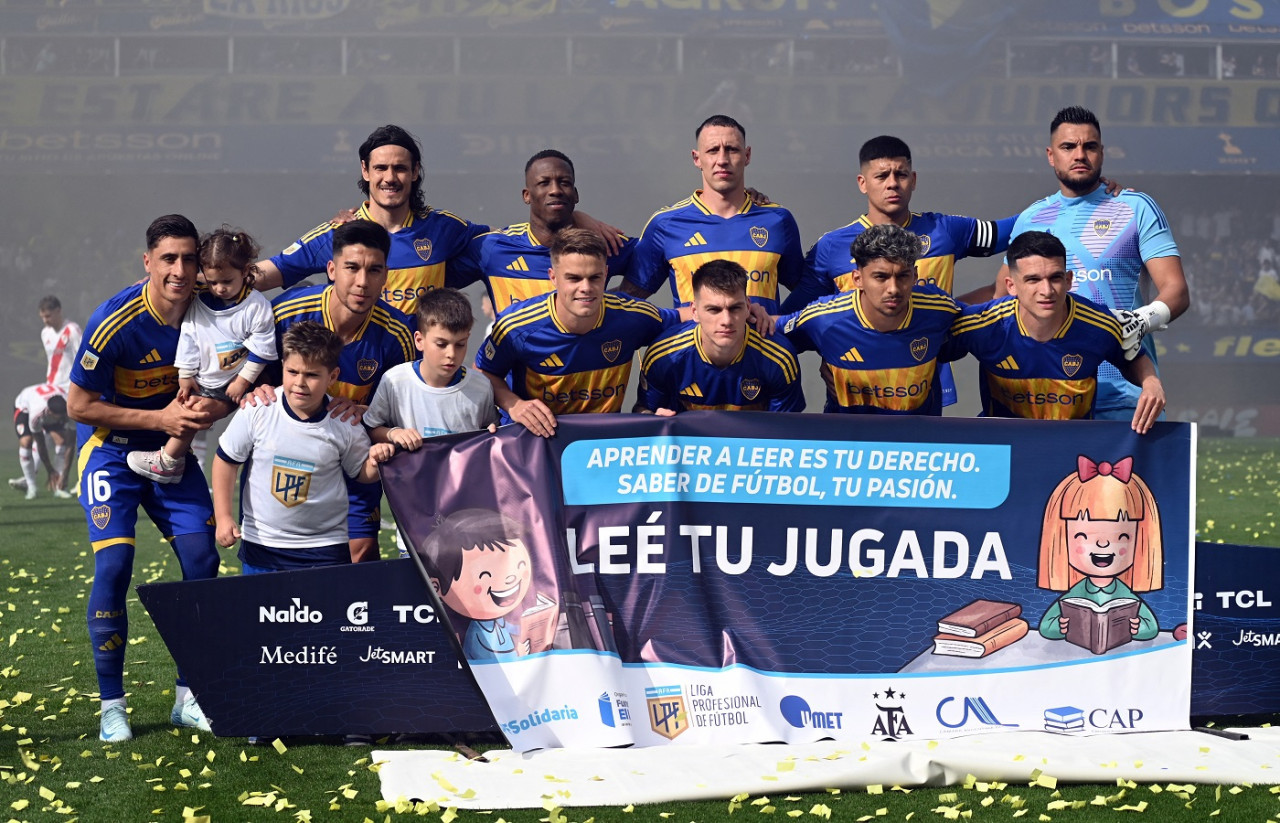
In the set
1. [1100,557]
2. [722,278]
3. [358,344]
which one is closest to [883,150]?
[722,278]

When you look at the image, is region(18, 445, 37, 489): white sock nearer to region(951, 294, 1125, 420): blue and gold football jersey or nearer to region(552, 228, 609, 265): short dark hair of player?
region(552, 228, 609, 265): short dark hair of player

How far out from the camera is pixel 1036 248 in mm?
4820

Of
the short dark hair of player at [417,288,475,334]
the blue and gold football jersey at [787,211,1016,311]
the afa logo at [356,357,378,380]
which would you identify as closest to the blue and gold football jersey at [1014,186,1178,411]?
the blue and gold football jersey at [787,211,1016,311]

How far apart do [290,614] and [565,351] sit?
4.52 feet

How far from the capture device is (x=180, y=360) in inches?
189

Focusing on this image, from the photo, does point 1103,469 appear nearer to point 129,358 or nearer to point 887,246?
point 887,246

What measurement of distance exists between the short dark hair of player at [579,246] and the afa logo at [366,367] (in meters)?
0.80

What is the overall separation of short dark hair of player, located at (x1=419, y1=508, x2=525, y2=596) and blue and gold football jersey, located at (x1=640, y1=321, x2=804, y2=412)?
0.82 metres

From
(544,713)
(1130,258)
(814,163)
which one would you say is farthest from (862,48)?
(544,713)

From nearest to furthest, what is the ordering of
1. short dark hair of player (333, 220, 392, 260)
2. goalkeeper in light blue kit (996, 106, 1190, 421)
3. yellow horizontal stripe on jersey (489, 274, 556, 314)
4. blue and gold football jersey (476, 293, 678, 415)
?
short dark hair of player (333, 220, 392, 260) < blue and gold football jersey (476, 293, 678, 415) < goalkeeper in light blue kit (996, 106, 1190, 421) < yellow horizontal stripe on jersey (489, 274, 556, 314)

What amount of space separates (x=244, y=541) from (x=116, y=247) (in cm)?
2608

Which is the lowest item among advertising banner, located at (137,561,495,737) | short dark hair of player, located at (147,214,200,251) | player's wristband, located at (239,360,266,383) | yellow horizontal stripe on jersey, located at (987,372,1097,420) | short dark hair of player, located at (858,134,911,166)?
advertising banner, located at (137,561,495,737)

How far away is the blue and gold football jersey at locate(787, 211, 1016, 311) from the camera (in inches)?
221

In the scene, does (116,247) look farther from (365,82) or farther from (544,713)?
(544,713)
